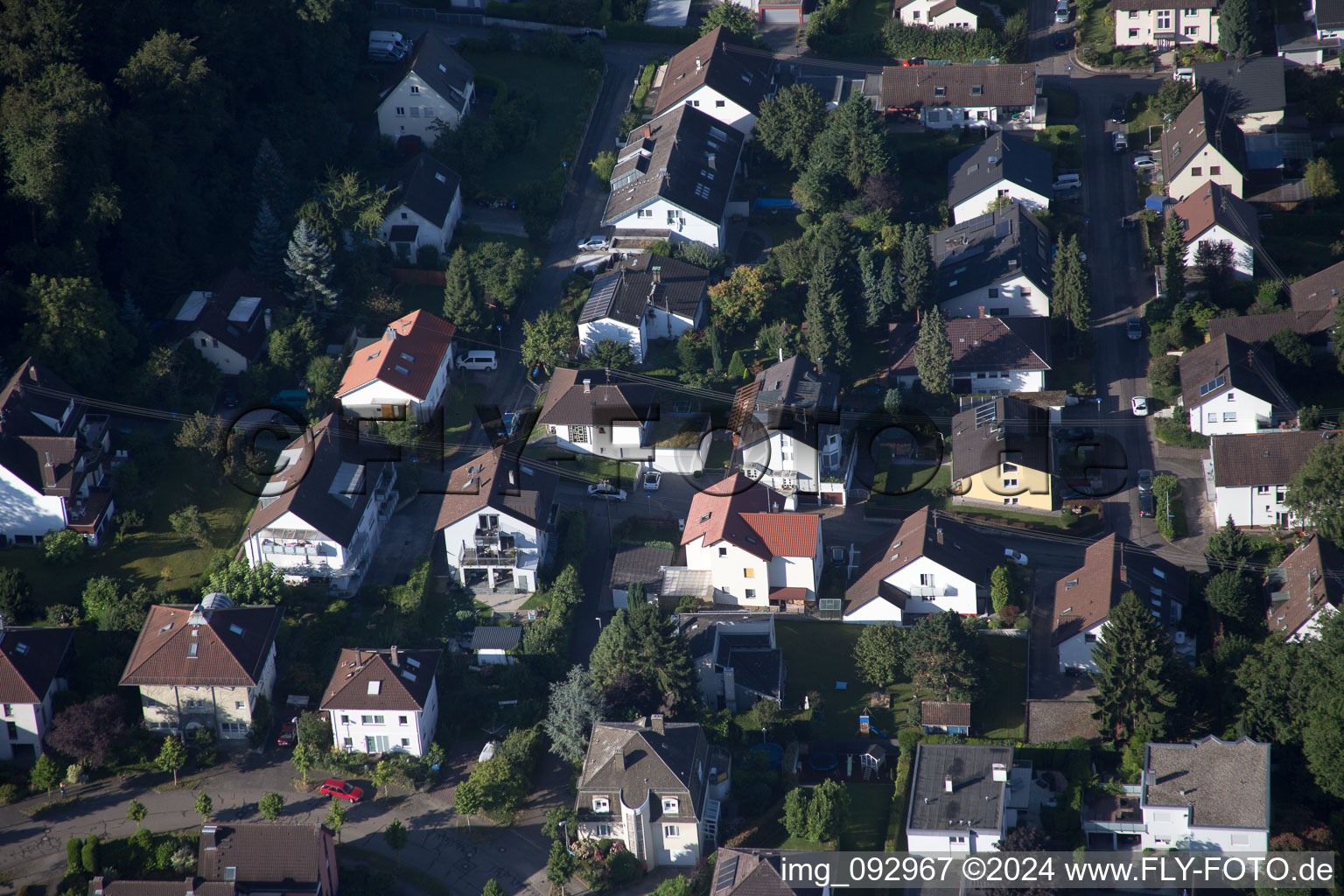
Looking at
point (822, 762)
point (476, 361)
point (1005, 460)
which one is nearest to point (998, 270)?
point (1005, 460)

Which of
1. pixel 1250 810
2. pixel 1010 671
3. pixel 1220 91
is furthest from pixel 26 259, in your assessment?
pixel 1220 91

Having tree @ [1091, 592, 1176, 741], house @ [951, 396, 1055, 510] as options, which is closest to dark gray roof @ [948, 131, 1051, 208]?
house @ [951, 396, 1055, 510]

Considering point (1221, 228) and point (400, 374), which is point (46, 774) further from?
point (1221, 228)

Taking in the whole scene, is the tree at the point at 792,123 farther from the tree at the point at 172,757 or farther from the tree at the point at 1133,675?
the tree at the point at 172,757

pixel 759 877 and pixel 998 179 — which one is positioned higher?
pixel 998 179

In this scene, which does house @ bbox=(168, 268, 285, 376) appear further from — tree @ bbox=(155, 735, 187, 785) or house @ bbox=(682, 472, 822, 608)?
house @ bbox=(682, 472, 822, 608)

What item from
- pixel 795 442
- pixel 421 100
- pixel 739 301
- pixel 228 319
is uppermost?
pixel 421 100

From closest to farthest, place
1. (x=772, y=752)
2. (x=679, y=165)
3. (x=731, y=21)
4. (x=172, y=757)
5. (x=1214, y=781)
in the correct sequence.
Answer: (x=1214, y=781) → (x=172, y=757) → (x=772, y=752) → (x=679, y=165) → (x=731, y=21)
